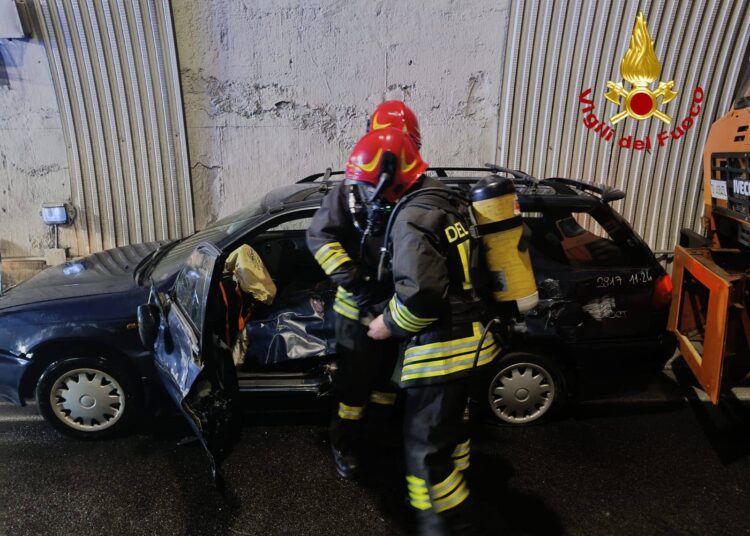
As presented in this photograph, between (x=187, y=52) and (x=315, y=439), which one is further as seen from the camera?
(x=187, y=52)

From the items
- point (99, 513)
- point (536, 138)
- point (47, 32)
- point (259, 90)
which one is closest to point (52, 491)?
point (99, 513)

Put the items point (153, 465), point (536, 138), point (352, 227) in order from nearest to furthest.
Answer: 1. point (352, 227)
2. point (153, 465)
3. point (536, 138)

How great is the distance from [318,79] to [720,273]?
405cm

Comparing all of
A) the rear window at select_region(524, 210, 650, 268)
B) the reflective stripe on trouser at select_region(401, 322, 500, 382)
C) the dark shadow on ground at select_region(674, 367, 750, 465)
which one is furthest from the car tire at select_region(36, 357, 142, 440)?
the dark shadow on ground at select_region(674, 367, 750, 465)

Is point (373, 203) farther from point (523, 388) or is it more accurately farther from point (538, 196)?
point (523, 388)

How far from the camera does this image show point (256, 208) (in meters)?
3.53

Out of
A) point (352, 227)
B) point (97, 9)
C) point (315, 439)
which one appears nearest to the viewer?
point (352, 227)

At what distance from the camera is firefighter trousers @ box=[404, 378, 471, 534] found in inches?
91.4

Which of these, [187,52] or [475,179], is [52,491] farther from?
[187,52]

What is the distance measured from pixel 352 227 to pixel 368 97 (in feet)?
11.1

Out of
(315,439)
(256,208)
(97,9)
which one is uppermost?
(97,9)

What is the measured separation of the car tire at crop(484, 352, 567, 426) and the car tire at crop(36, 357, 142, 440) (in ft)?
6.98

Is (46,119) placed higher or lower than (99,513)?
higher

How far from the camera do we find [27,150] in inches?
223
